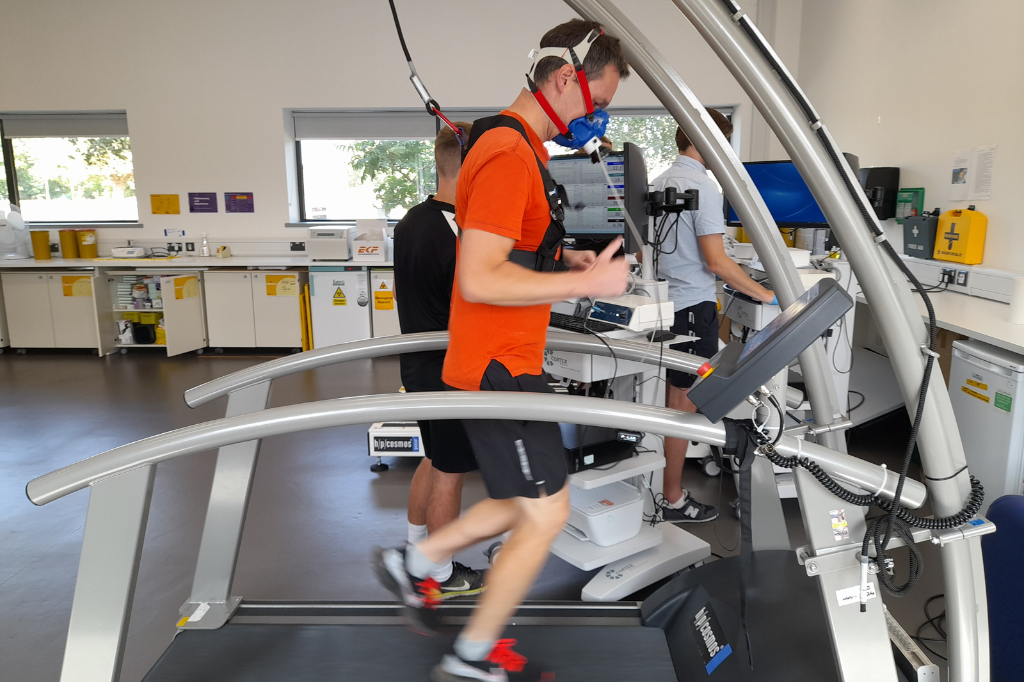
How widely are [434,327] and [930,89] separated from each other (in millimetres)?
3432

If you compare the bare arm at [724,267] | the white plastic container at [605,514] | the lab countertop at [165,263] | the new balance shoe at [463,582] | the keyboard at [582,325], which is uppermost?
the bare arm at [724,267]

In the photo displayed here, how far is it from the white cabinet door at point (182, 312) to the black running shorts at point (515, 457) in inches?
198

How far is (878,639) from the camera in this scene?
4.17ft

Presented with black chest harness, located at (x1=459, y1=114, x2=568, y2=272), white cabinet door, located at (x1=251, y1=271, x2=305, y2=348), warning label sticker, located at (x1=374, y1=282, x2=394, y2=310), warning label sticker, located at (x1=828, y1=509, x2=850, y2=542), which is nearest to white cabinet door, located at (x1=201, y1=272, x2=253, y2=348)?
white cabinet door, located at (x1=251, y1=271, x2=305, y2=348)

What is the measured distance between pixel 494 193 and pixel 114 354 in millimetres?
5919

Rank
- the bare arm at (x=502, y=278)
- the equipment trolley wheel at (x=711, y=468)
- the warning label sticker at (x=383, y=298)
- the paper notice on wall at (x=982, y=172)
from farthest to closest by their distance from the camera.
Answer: the warning label sticker at (x=383, y=298) → the paper notice on wall at (x=982, y=172) → the equipment trolley wheel at (x=711, y=468) → the bare arm at (x=502, y=278)

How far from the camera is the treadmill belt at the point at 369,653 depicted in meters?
1.70

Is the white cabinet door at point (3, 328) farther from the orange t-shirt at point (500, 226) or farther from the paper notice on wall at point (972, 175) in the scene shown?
the paper notice on wall at point (972, 175)

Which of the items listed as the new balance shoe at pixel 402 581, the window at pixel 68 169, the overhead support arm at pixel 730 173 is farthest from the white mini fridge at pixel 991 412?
the window at pixel 68 169

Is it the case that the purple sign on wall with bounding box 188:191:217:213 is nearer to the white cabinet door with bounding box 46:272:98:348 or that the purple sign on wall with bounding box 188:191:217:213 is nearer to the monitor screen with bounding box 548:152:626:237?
the white cabinet door with bounding box 46:272:98:348

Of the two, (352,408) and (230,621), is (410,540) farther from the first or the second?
(352,408)

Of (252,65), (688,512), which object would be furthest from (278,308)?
(688,512)

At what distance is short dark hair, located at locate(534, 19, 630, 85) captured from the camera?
154cm

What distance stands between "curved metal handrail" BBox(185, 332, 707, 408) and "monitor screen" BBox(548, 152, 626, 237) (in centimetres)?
85
